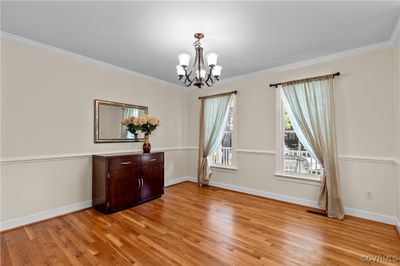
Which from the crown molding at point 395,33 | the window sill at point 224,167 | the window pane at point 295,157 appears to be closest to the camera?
the crown molding at point 395,33

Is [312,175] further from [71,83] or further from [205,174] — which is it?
[71,83]

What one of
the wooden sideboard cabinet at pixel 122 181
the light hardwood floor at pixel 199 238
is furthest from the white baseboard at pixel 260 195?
the wooden sideboard cabinet at pixel 122 181

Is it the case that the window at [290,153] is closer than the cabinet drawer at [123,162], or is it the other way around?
the cabinet drawer at [123,162]

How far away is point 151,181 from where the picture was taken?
3738mm

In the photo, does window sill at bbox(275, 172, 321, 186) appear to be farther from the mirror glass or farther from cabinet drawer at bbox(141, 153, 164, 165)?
the mirror glass

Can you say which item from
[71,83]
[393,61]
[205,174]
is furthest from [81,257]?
[393,61]

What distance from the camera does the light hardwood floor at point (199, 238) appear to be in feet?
6.46

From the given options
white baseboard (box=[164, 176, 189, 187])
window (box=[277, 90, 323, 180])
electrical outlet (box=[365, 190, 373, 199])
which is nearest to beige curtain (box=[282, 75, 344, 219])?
window (box=[277, 90, 323, 180])

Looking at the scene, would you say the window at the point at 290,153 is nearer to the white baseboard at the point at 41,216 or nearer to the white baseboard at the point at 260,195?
the white baseboard at the point at 260,195

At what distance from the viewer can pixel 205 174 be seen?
4695 millimetres

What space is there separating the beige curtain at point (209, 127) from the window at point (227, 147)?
12 cm

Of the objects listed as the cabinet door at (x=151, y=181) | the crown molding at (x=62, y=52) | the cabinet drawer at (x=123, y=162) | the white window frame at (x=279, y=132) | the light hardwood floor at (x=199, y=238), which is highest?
the crown molding at (x=62, y=52)

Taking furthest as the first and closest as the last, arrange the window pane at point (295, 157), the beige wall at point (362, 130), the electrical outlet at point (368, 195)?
the window pane at point (295, 157), the electrical outlet at point (368, 195), the beige wall at point (362, 130)

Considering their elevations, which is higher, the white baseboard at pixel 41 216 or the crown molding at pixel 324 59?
the crown molding at pixel 324 59
